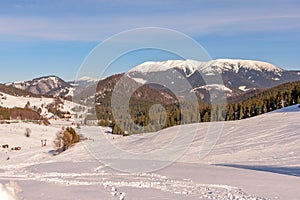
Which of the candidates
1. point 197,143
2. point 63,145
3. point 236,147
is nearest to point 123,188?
point 236,147

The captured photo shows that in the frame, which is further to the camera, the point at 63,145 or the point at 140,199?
the point at 63,145

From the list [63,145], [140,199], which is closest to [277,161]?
[140,199]

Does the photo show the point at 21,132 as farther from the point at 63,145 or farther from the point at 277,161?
the point at 277,161

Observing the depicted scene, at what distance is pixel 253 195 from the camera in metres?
15.5

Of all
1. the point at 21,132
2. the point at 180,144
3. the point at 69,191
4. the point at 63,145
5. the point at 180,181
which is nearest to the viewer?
the point at 69,191

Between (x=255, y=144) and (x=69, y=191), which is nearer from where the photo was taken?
(x=69, y=191)

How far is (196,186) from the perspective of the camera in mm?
17859

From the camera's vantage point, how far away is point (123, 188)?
17469mm

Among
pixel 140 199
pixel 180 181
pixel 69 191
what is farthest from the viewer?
pixel 180 181

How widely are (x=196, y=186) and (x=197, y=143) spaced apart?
3433 centimetres

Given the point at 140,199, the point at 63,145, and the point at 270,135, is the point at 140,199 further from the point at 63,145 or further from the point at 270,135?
the point at 63,145

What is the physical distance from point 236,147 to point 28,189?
32.1 meters

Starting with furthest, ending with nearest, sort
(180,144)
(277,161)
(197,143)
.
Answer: (197,143) → (180,144) → (277,161)

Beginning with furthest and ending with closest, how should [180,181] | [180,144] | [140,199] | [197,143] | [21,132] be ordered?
[21,132], [197,143], [180,144], [180,181], [140,199]
